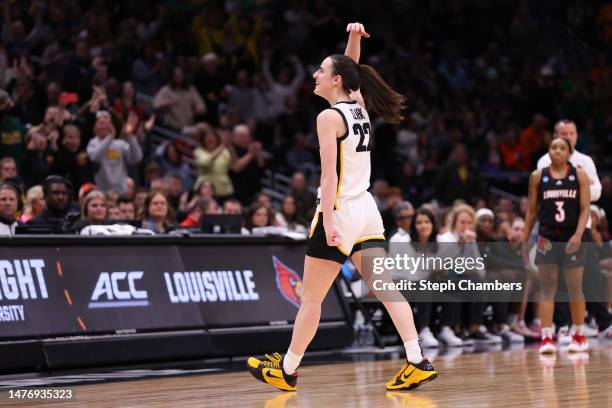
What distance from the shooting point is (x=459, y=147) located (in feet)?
60.2

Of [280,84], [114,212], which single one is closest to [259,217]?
[114,212]

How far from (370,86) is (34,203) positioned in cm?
569

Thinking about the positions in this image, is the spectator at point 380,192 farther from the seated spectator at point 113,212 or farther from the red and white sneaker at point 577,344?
the red and white sneaker at point 577,344

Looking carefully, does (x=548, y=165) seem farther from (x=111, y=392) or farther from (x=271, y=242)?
(x=111, y=392)


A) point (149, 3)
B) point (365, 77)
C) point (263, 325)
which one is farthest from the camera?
point (149, 3)

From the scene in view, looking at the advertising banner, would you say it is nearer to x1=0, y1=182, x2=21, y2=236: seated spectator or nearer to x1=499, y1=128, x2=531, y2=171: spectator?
x1=0, y1=182, x2=21, y2=236: seated spectator

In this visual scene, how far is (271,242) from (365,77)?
13.1 ft

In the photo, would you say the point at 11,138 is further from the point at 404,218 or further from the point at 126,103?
the point at 404,218

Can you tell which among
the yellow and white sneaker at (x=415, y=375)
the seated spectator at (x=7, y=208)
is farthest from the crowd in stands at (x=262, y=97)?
the yellow and white sneaker at (x=415, y=375)

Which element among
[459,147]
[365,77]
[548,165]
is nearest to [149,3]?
[459,147]

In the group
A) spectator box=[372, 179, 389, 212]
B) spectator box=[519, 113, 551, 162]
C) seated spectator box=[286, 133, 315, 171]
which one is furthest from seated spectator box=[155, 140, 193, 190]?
spectator box=[519, 113, 551, 162]

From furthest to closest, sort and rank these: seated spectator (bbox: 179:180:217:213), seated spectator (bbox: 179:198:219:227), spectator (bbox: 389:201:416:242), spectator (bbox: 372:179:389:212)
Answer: spectator (bbox: 372:179:389:212)
seated spectator (bbox: 179:180:217:213)
seated spectator (bbox: 179:198:219:227)
spectator (bbox: 389:201:416:242)

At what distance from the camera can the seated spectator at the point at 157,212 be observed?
479 inches

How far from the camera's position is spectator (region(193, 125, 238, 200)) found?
15.8 m
